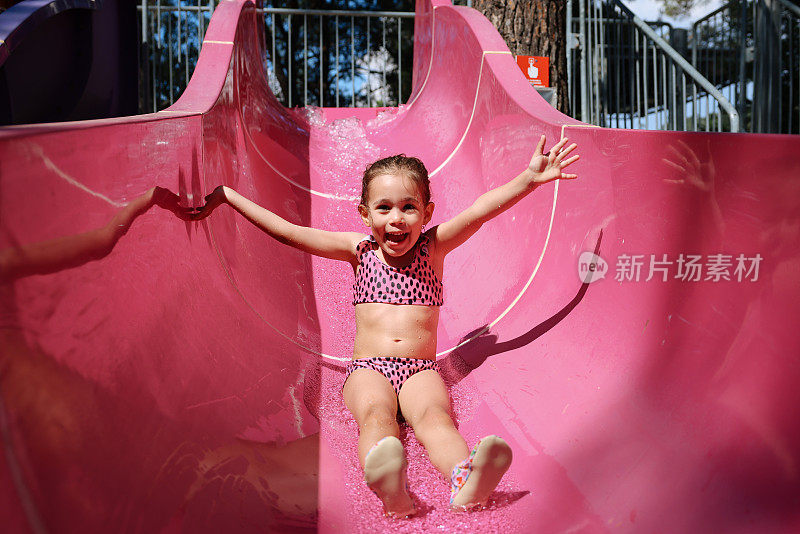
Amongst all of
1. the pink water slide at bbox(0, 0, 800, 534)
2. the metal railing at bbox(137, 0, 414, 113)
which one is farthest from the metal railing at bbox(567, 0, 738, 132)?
the pink water slide at bbox(0, 0, 800, 534)

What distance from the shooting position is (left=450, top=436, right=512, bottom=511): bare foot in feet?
4.64

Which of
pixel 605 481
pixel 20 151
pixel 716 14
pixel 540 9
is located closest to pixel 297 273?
pixel 605 481

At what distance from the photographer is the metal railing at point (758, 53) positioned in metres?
5.46

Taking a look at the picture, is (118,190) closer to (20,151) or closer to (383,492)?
(20,151)

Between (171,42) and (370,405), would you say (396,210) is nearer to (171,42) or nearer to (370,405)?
(370,405)

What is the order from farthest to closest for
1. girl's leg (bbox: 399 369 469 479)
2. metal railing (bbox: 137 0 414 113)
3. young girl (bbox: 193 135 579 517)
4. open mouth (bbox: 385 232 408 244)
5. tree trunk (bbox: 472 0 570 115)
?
metal railing (bbox: 137 0 414 113) → tree trunk (bbox: 472 0 570 115) → open mouth (bbox: 385 232 408 244) → young girl (bbox: 193 135 579 517) → girl's leg (bbox: 399 369 469 479)

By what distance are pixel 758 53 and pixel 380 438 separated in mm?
5218

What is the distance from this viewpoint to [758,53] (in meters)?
5.54

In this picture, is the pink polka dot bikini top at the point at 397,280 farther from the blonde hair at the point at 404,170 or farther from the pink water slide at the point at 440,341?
the pink water slide at the point at 440,341

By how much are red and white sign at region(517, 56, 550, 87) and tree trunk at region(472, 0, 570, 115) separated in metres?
0.07

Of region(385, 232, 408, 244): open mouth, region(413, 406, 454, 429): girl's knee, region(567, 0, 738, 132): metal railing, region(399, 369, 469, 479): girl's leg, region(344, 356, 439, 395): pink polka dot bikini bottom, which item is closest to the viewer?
region(399, 369, 469, 479): girl's leg

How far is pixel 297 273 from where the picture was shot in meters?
2.79

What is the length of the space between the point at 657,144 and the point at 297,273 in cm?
141

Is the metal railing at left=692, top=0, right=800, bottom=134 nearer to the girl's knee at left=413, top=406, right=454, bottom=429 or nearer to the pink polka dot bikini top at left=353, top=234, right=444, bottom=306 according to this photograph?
the pink polka dot bikini top at left=353, top=234, right=444, bottom=306
